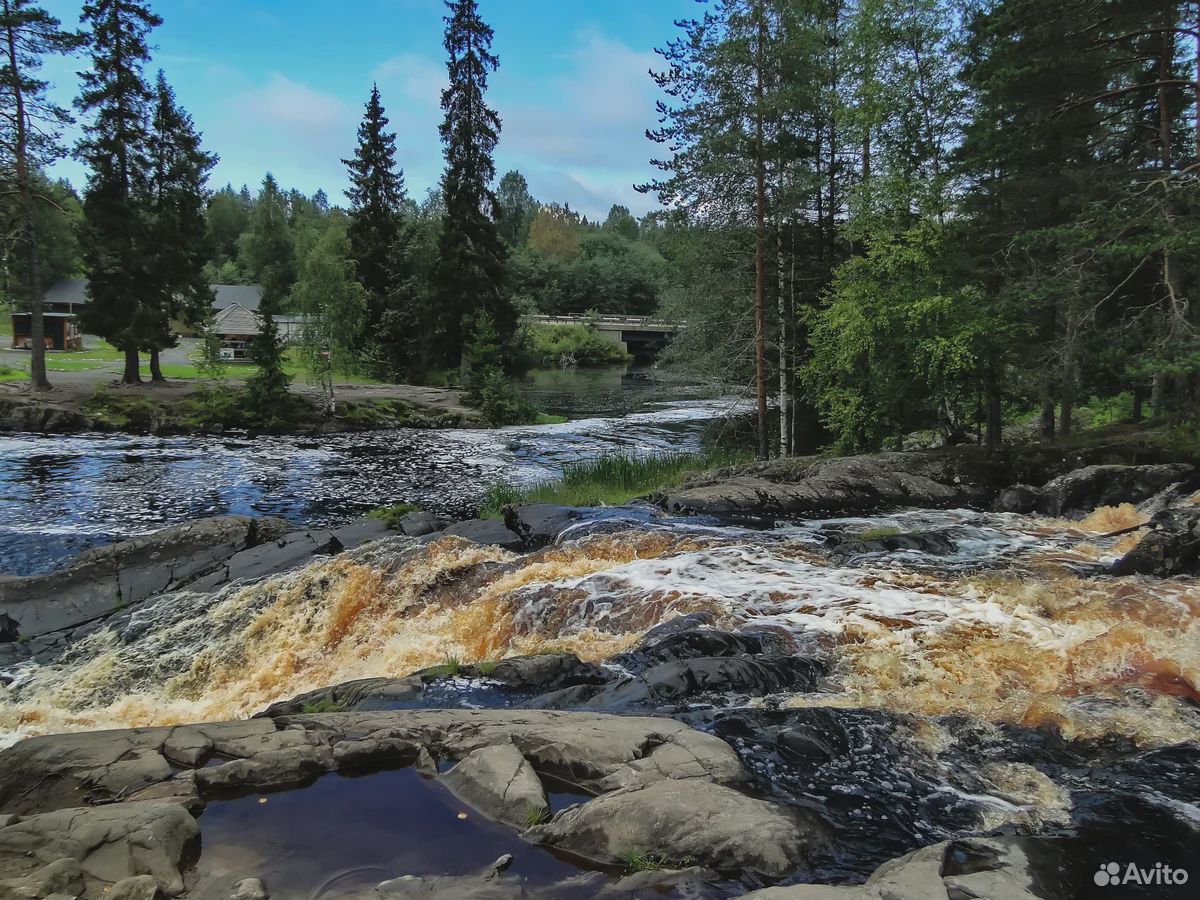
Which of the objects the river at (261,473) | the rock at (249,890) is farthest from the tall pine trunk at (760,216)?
the rock at (249,890)

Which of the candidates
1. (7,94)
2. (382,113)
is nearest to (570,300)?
(382,113)

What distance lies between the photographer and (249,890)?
433cm

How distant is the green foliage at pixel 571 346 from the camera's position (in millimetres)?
70562

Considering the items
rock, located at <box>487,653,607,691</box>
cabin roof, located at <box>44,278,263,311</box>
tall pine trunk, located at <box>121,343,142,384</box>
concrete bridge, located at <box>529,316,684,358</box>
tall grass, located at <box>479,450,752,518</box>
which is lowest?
rock, located at <box>487,653,607,691</box>

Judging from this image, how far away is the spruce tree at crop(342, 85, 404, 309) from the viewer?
50.3 metres

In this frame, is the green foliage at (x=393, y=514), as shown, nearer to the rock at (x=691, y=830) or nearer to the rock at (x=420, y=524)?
the rock at (x=420, y=524)

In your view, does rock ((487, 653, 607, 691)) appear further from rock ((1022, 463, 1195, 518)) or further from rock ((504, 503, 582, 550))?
rock ((1022, 463, 1195, 518))

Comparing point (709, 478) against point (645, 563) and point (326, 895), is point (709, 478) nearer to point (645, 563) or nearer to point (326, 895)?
point (645, 563)

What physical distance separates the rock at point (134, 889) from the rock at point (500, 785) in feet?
6.73

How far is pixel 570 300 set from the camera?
8800 centimetres

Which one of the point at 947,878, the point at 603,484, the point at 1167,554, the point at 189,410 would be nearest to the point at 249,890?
the point at 947,878

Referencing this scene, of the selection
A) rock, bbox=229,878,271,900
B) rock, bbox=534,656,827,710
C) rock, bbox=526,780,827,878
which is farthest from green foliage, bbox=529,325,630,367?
rock, bbox=229,878,271,900

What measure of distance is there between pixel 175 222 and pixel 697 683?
35.5 meters

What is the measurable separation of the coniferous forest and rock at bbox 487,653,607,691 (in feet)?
42.1
